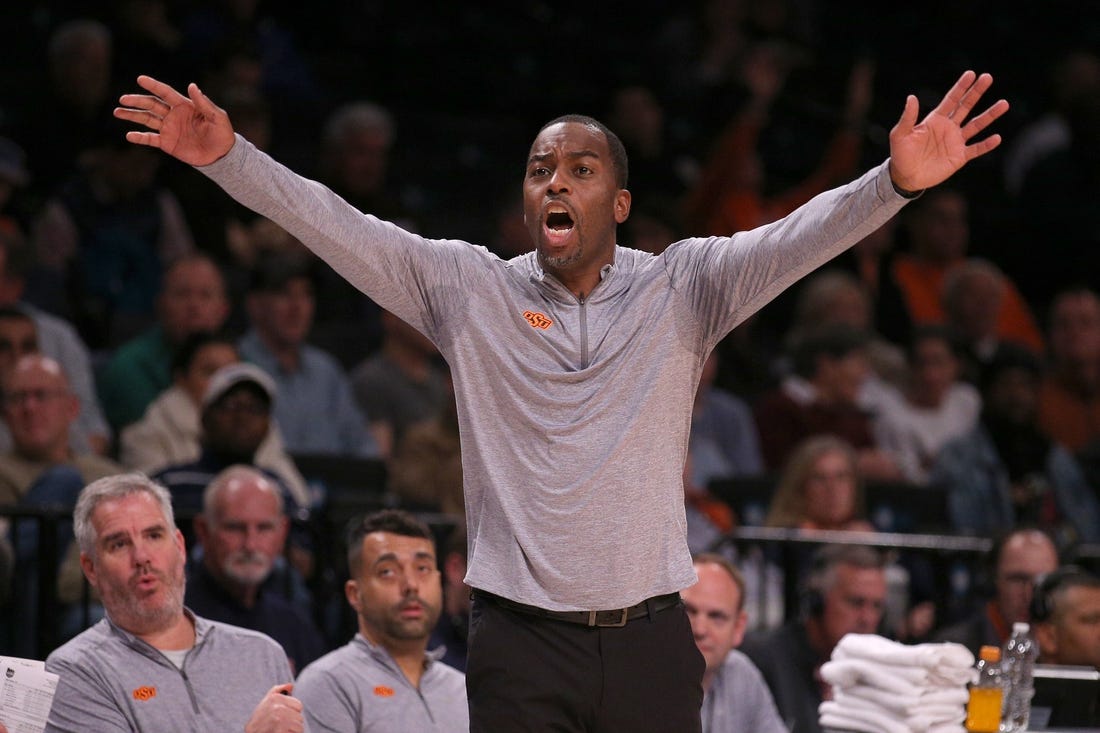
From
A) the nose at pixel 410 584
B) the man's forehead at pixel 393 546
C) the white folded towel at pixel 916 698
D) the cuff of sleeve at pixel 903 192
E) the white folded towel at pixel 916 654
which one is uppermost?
the cuff of sleeve at pixel 903 192

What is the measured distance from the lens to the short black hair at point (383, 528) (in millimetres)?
4773

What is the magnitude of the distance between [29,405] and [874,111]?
6.48 m

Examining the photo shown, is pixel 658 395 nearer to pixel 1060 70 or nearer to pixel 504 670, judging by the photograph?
pixel 504 670

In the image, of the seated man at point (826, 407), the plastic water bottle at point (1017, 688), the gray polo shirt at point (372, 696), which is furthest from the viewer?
the seated man at point (826, 407)

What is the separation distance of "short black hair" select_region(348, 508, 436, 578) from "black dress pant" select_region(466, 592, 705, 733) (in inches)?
80.6

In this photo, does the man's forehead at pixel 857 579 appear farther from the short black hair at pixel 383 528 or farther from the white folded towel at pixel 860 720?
the short black hair at pixel 383 528

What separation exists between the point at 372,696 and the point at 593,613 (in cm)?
200

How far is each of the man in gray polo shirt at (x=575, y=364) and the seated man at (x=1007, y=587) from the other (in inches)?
131

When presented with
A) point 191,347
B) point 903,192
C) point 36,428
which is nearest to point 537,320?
point 903,192

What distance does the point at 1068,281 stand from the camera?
10.1 metres

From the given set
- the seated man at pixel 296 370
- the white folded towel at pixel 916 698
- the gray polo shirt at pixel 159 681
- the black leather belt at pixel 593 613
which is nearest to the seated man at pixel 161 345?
the seated man at pixel 296 370

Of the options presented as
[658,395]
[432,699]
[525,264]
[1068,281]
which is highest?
[1068,281]

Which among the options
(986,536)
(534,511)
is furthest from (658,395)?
(986,536)

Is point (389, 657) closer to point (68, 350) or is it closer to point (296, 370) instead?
point (68, 350)
